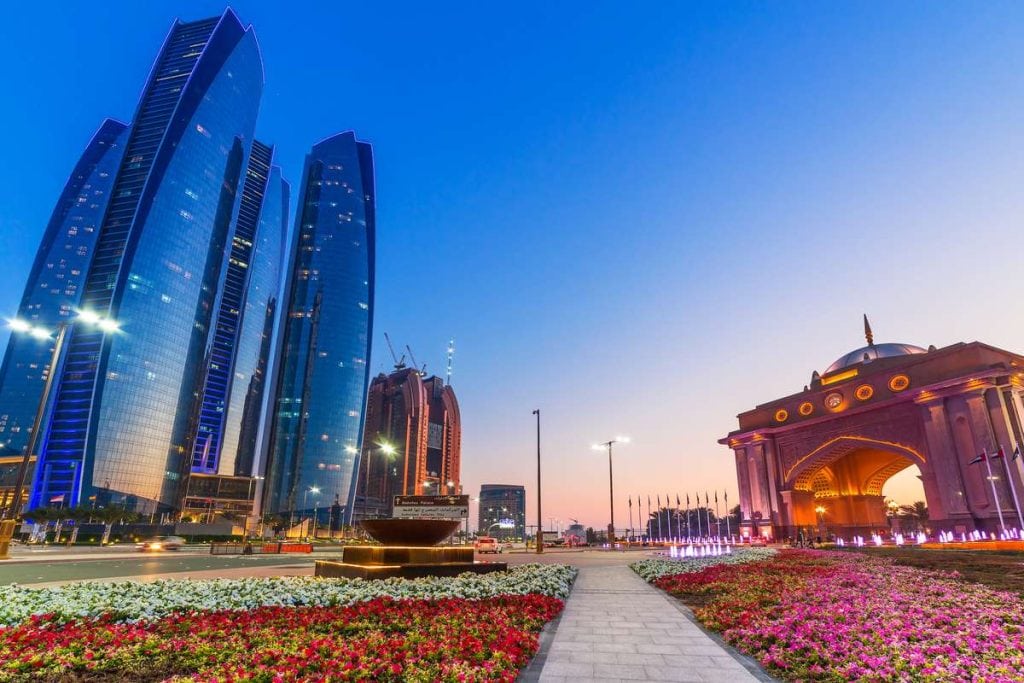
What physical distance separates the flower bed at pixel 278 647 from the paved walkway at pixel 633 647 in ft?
2.01

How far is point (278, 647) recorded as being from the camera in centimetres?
652

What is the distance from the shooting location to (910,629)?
24.7 feet

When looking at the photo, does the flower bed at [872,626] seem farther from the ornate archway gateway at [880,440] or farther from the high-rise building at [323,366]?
the high-rise building at [323,366]

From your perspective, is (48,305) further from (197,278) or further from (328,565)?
(328,565)

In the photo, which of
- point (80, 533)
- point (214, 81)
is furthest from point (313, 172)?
point (80, 533)

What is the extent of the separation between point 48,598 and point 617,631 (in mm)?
10364

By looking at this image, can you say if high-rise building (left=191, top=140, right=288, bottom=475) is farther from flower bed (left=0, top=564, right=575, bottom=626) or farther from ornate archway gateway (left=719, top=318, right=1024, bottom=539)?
flower bed (left=0, top=564, right=575, bottom=626)

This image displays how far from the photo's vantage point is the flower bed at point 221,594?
323 inches

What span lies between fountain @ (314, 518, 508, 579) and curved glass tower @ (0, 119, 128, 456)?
164301mm

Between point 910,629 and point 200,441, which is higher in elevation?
point 200,441

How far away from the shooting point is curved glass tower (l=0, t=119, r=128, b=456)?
144 meters

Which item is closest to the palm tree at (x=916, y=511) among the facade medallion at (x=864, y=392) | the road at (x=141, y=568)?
the facade medallion at (x=864, y=392)

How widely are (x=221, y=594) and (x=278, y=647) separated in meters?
4.92

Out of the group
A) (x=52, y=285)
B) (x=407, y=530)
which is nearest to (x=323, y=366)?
(x=52, y=285)
